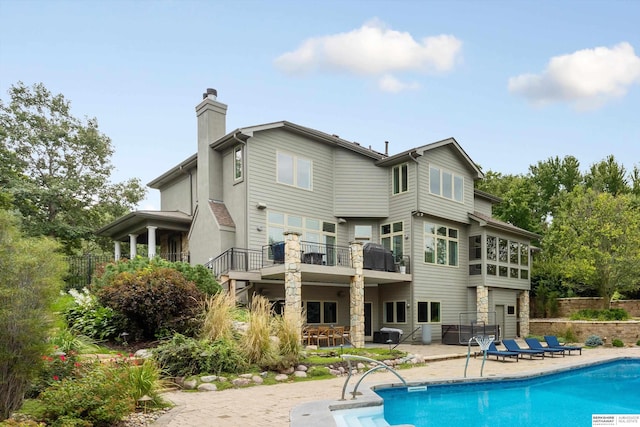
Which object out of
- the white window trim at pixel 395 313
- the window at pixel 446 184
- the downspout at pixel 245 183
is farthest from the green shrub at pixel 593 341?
the downspout at pixel 245 183

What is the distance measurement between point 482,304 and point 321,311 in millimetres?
7384

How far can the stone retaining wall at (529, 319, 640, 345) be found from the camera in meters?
21.0

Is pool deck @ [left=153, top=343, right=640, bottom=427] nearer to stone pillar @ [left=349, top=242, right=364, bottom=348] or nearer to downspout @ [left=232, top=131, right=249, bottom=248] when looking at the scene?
stone pillar @ [left=349, top=242, right=364, bottom=348]

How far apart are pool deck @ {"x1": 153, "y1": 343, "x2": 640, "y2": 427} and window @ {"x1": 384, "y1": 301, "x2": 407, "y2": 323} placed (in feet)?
16.9

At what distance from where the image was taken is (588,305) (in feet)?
86.2

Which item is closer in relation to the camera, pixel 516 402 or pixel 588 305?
pixel 516 402

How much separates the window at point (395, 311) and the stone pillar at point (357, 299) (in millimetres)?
3661

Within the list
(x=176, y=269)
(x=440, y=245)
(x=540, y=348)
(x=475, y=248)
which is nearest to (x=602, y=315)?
(x=475, y=248)

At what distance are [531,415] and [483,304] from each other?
510 inches

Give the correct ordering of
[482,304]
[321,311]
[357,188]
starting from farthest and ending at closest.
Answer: [482,304]
[357,188]
[321,311]

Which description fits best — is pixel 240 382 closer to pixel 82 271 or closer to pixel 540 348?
pixel 82 271

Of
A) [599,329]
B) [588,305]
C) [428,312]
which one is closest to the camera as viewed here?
[428,312]

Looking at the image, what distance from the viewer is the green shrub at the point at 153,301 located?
11.3 m

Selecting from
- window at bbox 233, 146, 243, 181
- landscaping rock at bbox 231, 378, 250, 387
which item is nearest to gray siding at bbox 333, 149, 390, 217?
window at bbox 233, 146, 243, 181
